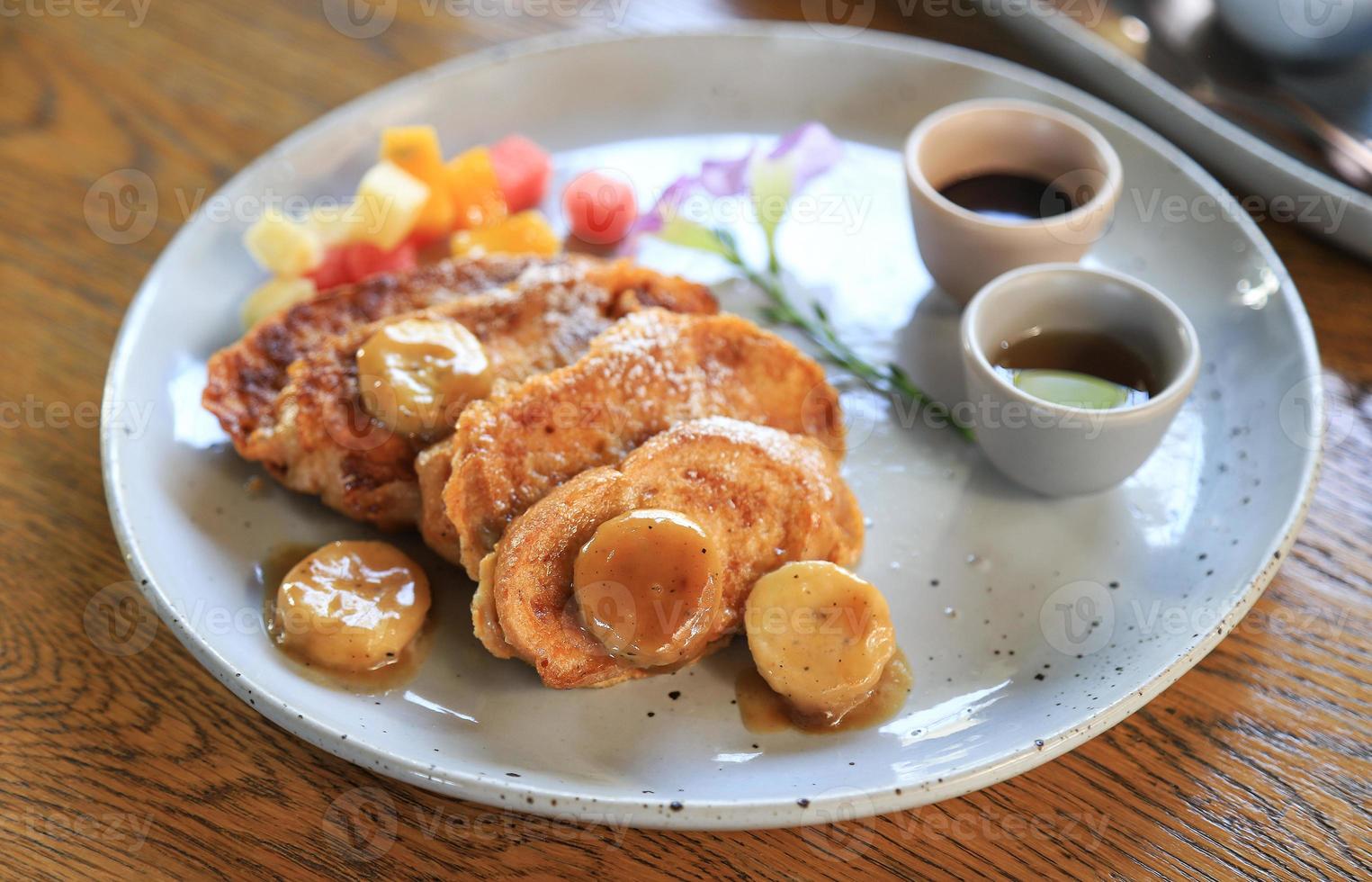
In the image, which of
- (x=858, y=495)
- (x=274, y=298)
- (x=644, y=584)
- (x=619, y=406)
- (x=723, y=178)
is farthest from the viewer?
(x=723, y=178)

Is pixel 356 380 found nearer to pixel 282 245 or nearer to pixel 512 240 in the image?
pixel 282 245

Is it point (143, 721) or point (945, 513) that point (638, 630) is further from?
point (143, 721)

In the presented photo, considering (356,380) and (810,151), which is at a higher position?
(810,151)

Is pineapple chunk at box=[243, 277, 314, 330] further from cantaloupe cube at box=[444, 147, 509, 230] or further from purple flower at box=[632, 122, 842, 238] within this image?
purple flower at box=[632, 122, 842, 238]

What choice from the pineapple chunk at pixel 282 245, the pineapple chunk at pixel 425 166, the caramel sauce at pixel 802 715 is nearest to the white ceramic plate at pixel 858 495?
the caramel sauce at pixel 802 715

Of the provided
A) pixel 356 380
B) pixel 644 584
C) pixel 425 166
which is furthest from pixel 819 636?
pixel 425 166

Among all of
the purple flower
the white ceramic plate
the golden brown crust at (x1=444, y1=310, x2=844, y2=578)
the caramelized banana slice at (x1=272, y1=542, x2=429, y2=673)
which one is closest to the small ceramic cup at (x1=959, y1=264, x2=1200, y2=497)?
the white ceramic plate
